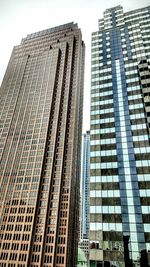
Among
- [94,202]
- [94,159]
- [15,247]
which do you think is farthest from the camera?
[15,247]

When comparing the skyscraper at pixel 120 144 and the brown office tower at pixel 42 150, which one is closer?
the skyscraper at pixel 120 144

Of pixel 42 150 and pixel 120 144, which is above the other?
Answer: pixel 42 150

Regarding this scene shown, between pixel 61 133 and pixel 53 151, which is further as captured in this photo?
pixel 61 133

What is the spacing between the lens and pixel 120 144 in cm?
5253

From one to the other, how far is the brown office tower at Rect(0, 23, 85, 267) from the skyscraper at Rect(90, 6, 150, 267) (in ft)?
225

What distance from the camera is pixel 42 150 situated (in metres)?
127

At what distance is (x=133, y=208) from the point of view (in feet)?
143

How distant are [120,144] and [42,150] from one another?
80.4 metres

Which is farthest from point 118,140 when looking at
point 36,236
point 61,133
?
point 61,133

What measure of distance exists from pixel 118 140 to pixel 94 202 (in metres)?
15.8

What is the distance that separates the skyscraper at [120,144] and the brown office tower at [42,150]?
68601 millimetres

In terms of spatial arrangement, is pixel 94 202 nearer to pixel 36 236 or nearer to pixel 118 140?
pixel 118 140

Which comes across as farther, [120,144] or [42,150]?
[42,150]

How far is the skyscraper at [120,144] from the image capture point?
41094 millimetres
